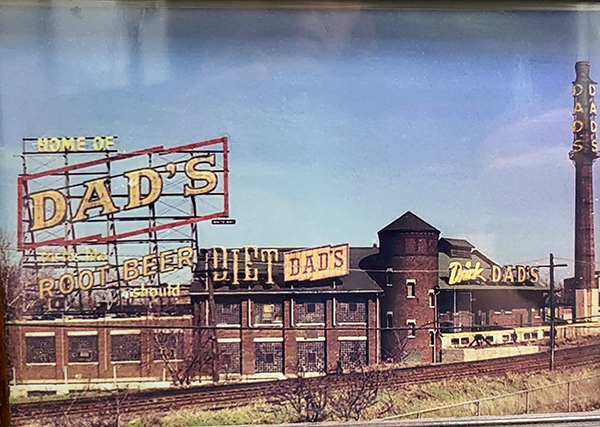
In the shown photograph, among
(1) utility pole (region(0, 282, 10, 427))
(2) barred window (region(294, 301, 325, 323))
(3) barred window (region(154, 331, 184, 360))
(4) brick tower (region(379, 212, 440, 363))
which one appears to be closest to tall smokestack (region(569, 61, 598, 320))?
(4) brick tower (region(379, 212, 440, 363))

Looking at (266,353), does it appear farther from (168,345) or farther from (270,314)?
(168,345)

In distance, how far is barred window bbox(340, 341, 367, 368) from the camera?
196 cm

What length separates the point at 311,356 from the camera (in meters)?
1.95

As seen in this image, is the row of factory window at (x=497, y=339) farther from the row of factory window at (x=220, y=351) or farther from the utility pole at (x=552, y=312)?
the row of factory window at (x=220, y=351)

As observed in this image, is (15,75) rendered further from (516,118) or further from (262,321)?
(516,118)

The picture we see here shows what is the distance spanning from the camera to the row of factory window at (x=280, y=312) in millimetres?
1924

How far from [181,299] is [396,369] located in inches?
27.5

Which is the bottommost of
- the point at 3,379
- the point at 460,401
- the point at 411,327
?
the point at 460,401

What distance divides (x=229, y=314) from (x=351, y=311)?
371 millimetres

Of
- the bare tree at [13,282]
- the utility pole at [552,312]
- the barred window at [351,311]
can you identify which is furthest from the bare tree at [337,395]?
the bare tree at [13,282]

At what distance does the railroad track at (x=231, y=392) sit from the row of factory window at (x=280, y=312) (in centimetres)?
19

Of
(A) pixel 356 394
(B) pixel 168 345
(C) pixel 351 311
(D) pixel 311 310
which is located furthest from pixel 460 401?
(B) pixel 168 345

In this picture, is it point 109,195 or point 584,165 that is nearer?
point 109,195

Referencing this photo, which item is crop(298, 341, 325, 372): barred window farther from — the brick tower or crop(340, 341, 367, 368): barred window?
the brick tower
